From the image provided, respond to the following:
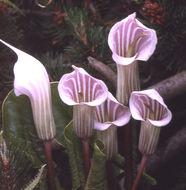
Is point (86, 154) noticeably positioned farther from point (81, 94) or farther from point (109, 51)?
point (109, 51)

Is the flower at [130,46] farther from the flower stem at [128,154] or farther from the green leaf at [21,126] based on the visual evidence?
the green leaf at [21,126]

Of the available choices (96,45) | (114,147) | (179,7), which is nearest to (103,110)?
(114,147)

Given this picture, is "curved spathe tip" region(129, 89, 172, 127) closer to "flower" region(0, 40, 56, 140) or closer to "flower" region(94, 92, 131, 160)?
"flower" region(94, 92, 131, 160)

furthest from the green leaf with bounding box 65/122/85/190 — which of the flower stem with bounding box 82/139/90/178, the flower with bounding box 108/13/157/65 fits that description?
the flower with bounding box 108/13/157/65

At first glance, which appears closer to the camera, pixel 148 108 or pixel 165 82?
pixel 148 108

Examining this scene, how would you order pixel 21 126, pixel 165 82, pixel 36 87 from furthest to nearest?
pixel 165 82 < pixel 21 126 < pixel 36 87

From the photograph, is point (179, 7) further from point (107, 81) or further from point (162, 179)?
point (162, 179)

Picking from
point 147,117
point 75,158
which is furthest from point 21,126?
point 147,117
